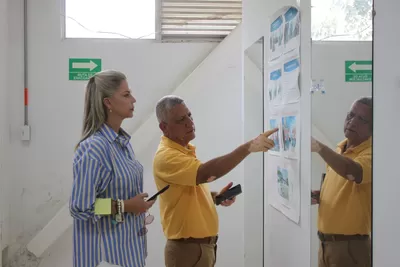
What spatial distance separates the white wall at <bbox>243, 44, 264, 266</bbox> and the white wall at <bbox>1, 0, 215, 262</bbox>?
0.94 m

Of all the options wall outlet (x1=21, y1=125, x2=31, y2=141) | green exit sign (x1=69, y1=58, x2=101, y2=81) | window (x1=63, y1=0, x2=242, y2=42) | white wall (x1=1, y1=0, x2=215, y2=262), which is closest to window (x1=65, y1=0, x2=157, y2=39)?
window (x1=63, y1=0, x2=242, y2=42)

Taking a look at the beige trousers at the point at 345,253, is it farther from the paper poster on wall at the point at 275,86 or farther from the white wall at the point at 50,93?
the white wall at the point at 50,93

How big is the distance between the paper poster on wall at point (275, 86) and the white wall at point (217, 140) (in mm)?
1269

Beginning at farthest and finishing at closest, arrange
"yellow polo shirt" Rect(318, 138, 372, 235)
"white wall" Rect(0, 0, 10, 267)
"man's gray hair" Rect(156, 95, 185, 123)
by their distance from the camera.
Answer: "white wall" Rect(0, 0, 10, 267) → "man's gray hair" Rect(156, 95, 185, 123) → "yellow polo shirt" Rect(318, 138, 372, 235)

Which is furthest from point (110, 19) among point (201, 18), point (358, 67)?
point (358, 67)

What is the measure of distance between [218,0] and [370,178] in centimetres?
272

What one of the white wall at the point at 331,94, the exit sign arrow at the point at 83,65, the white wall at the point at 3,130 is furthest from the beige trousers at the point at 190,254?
the exit sign arrow at the point at 83,65

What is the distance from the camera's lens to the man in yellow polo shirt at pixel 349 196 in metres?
1.19

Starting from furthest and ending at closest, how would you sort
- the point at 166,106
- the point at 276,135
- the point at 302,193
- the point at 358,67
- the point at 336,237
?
the point at 166,106 → the point at 276,135 → the point at 302,193 → the point at 336,237 → the point at 358,67

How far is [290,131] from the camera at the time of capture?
72.7 inches

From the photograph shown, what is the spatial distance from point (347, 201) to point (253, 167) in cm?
138

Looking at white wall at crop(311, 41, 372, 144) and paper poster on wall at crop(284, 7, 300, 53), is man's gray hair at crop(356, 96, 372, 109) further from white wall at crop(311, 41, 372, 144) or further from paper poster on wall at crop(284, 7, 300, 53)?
paper poster on wall at crop(284, 7, 300, 53)

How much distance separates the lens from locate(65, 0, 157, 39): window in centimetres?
353

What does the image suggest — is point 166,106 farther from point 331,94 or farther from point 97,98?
point 331,94
